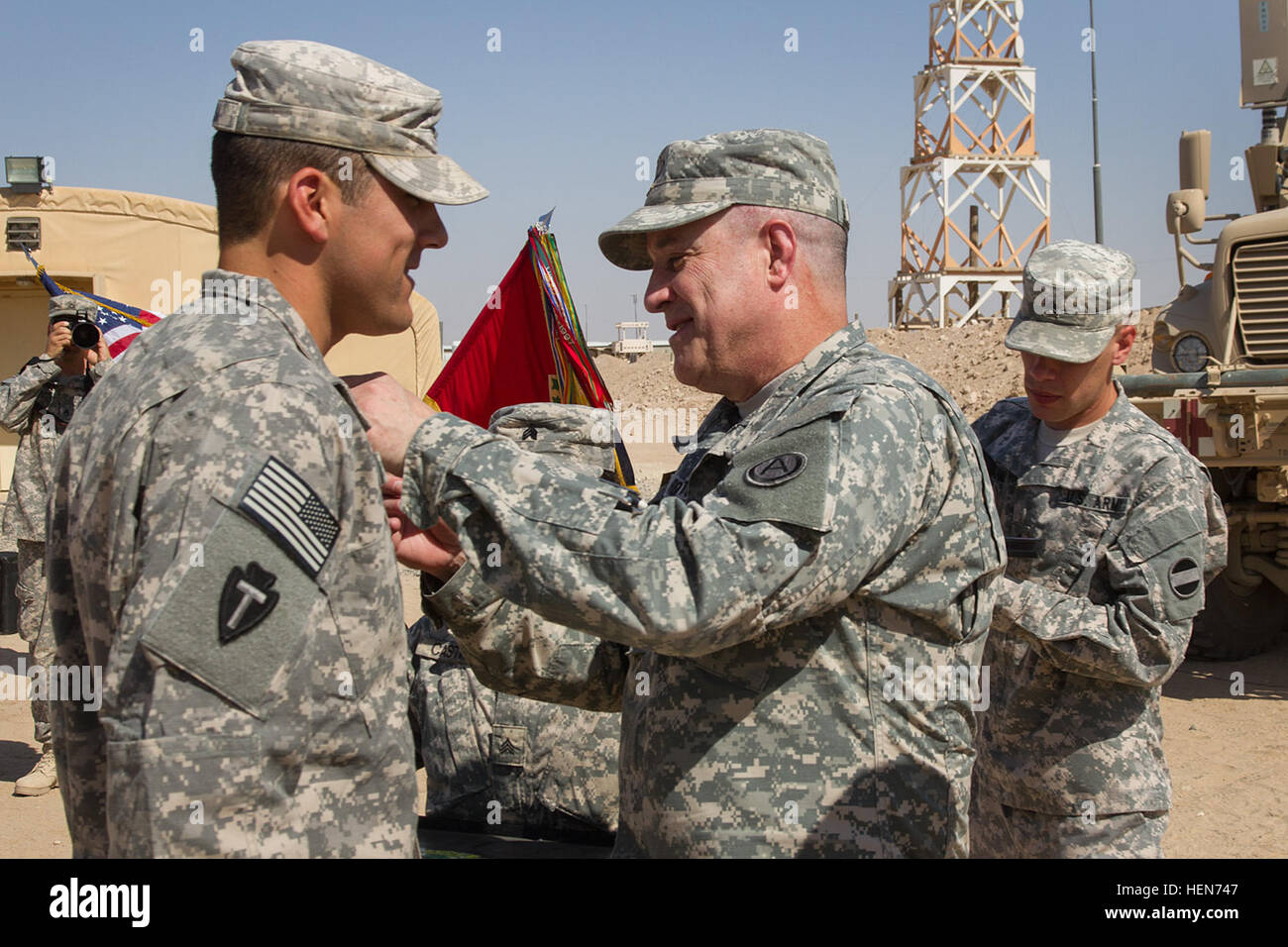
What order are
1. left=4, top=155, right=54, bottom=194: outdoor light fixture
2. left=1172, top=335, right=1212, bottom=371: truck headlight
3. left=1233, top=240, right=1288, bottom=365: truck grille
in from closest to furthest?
left=1233, top=240, right=1288, bottom=365: truck grille, left=1172, top=335, right=1212, bottom=371: truck headlight, left=4, top=155, right=54, bottom=194: outdoor light fixture

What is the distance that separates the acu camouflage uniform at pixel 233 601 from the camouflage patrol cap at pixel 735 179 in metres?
0.78

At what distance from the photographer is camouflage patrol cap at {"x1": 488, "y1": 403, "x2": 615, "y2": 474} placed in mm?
3846

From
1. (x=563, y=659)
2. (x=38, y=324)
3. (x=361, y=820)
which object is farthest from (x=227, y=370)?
(x=38, y=324)

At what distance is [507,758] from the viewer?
10.9 ft

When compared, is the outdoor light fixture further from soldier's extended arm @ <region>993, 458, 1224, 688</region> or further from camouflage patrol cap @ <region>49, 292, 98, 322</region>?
soldier's extended arm @ <region>993, 458, 1224, 688</region>

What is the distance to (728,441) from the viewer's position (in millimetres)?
2133

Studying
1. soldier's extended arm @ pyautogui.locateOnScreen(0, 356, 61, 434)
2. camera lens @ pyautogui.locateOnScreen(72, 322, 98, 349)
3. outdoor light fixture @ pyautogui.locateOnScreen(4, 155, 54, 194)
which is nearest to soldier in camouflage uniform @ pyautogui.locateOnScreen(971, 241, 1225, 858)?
camera lens @ pyautogui.locateOnScreen(72, 322, 98, 349)

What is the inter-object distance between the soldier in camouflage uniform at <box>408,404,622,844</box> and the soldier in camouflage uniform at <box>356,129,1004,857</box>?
94 cm

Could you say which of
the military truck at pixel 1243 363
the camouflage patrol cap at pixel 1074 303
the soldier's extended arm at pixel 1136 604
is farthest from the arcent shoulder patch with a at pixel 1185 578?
the military truck at pixel 1243 363

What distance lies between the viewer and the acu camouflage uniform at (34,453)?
6484 mm

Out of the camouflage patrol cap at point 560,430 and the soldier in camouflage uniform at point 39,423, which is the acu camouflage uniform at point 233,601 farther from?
the soldier in camouflage uniform at point 39,423
